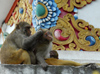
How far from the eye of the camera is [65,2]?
30.4ft

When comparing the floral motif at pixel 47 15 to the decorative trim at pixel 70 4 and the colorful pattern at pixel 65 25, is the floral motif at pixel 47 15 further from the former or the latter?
the decorative trim at pixel 70 4

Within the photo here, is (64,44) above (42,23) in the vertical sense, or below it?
below

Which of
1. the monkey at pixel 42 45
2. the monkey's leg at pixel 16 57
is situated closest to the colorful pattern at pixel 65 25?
the monkey at pixel 42 45

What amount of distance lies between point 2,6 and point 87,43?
14.2ft

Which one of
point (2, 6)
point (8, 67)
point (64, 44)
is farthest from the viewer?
point (2, 6)

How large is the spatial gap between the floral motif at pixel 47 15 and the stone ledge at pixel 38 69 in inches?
126

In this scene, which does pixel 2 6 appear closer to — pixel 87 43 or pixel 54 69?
pixel 87 43

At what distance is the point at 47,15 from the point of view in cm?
899

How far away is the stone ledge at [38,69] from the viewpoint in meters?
5.73

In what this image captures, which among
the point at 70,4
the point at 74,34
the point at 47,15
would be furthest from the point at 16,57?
the point at 70,4

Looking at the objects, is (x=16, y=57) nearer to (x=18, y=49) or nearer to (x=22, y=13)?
(x=18, y=49)

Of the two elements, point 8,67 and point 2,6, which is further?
point 2,6

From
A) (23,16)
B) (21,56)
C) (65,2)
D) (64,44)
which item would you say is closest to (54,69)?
(21,56)

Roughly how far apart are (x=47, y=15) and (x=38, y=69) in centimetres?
338
